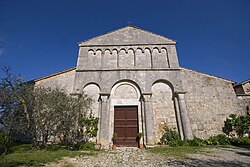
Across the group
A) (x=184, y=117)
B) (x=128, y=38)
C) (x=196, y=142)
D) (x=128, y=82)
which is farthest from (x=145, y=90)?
(x=128, y=38)

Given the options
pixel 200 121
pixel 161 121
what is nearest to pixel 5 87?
pixel 161 121

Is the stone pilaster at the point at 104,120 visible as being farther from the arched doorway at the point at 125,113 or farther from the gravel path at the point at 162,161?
the gravel path at the point at 162,161

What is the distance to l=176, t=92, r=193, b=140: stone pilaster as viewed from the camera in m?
10.6

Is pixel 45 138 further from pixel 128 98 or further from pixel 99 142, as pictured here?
pixel 128 98

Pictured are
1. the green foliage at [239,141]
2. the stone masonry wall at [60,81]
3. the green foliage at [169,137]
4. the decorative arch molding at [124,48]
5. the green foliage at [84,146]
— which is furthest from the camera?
the decorative arch molding at [124,48]

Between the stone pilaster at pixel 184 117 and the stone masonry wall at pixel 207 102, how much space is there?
0.64 m

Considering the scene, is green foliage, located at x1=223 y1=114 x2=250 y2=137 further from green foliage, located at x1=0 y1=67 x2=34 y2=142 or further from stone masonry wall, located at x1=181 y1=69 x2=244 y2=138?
green foliage, located at x1=0 y1=67 x2=34 y2=142

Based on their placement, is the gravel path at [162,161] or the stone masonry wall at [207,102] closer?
the gravel path at [162,161]

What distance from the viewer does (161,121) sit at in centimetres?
1148

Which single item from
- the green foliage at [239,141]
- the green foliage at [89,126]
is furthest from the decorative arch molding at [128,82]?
the green foliage at [239,141]

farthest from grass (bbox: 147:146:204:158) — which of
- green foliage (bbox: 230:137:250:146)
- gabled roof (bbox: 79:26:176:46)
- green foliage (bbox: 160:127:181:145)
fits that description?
gabled roof (bbox: 79:26:176:46)

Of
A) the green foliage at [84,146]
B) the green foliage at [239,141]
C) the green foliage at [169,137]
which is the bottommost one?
the green foliage at [84,146]

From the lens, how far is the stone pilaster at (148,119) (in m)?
10.6

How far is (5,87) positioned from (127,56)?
9.17 m
